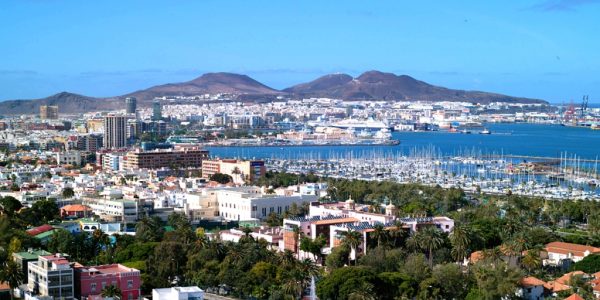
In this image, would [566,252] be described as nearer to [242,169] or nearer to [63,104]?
[242,169]

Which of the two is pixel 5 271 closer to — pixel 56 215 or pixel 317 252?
pixel 317 252

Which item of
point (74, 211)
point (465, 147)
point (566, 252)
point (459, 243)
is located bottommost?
point (465, 147)

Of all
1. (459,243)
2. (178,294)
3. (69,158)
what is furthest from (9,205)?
(69,158)

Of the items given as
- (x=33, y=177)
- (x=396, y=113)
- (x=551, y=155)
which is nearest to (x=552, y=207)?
(x=33, y=177)

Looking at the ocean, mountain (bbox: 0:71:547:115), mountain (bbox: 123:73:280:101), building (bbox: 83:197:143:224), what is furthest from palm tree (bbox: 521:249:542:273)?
mountain (bbox: 123:73:280:101)

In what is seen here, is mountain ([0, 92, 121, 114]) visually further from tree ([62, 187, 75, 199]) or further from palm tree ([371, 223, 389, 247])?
palm tree ([371, 223, 389, 247])
